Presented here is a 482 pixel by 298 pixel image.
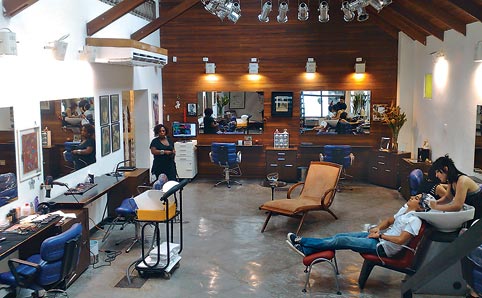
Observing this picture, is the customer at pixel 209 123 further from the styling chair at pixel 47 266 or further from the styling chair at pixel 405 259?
the styling chair at pixel 47 266

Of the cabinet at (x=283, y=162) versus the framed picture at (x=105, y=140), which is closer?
the framed picture at (x=105, y=140)

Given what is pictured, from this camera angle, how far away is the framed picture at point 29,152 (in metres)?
5.80

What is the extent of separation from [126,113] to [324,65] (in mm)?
4325

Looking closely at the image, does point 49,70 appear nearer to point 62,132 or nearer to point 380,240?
point 62,132

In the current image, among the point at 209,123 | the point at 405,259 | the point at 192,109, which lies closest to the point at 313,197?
the point at 405,259

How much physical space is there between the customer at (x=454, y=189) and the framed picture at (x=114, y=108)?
5.03 m

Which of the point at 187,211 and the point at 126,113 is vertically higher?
the point at 126,113

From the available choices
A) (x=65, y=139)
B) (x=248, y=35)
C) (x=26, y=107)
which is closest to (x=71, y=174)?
(x=65, y=139)

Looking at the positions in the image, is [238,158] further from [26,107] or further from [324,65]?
[26,107]

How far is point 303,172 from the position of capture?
10.7 m

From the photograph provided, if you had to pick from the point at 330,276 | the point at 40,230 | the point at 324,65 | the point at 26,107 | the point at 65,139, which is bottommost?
A: the point at 330,276

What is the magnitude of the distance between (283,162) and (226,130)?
1.50 m

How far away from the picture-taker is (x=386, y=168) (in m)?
10.9

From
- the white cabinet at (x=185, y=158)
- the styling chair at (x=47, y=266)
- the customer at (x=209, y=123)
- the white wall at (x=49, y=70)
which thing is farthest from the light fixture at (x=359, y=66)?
the styling chair at (x=47, y=266)
